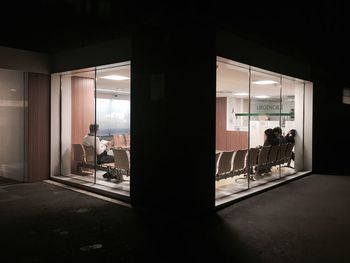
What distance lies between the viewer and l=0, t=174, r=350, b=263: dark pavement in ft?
11.5

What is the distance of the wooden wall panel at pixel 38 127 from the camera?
7008 millimetres

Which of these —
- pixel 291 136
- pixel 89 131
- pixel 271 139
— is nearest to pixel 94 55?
pixel 89 131

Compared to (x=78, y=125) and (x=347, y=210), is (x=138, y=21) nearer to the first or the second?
(x=78, y=125)

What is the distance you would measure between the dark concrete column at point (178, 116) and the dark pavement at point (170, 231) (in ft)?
1.31

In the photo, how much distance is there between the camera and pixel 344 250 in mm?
3682

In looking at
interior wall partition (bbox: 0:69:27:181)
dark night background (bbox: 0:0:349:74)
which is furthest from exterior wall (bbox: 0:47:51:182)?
dark night background (bbox: 0:0:349:74)

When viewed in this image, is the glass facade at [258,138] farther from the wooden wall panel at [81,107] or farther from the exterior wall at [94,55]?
the wooden wall panel at [81,107]

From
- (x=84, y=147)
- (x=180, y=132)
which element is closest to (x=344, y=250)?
(x=180, y=132)

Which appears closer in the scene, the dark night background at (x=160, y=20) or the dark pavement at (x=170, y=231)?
the dark pavement at (x=170, y=231)

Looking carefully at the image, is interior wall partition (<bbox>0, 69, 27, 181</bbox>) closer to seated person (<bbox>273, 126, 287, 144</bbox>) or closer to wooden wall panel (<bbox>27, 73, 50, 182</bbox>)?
wooden wall panel (<bbox>27, 73, 50, 182</bbox>)

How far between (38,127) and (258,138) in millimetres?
6201

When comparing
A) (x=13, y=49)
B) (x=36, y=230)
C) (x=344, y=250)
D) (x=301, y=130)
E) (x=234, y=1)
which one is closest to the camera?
(x=344, y=250)

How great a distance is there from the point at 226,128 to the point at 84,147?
5.56 metres

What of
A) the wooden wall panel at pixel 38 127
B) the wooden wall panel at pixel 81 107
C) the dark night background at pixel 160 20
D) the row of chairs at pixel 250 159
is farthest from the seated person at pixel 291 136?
the wooden wall panel at pixel 38 127
